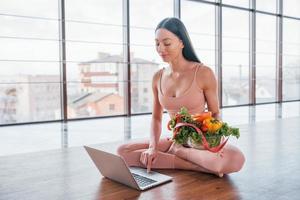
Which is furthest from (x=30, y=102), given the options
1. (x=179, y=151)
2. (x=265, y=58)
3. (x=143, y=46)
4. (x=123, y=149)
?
(x=265, y=58)

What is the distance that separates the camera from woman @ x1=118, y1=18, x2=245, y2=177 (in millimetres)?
2025

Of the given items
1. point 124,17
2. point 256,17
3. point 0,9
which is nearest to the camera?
point 0,9

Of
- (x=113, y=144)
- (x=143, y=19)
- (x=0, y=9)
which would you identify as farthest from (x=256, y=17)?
(x=113, y=144)

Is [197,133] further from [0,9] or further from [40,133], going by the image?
[0,9]

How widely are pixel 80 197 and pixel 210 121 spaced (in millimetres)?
729

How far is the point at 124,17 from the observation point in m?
6.60

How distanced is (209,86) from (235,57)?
21.9 ft

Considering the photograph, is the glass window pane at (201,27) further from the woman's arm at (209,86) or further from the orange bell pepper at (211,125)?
the orange bell pepper at (211,125)

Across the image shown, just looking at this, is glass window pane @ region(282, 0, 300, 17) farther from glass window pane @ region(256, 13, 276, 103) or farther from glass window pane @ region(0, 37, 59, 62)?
glass window pane @ region(0, 37, 59, 62)

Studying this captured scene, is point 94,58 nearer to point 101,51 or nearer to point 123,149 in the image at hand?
point 101,51

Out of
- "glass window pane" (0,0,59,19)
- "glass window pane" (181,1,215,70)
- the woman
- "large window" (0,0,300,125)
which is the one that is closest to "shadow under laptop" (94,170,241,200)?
the woman

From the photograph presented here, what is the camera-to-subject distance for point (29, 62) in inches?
229

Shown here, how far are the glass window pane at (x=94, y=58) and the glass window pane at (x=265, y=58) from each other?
4.00m

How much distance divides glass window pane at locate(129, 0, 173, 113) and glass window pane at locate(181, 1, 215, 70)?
51cm
